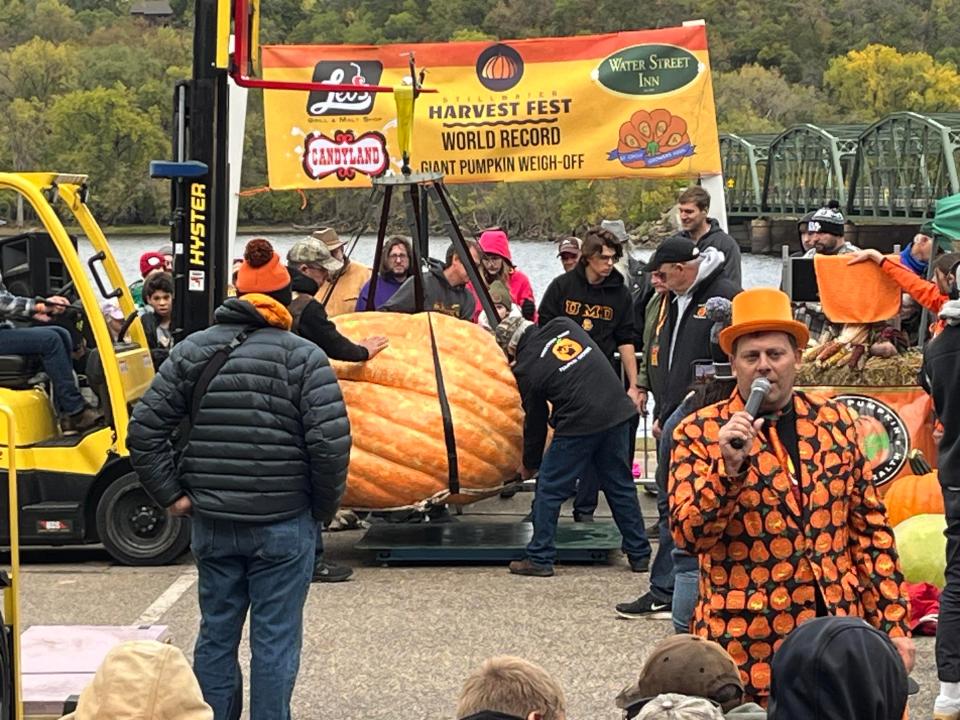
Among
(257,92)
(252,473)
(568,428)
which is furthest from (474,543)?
(257,92)

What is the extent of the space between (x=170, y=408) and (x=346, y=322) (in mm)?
3637

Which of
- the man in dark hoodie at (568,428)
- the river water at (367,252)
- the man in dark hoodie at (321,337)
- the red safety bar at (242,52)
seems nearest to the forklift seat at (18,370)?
the man in dark hoodie at (321,337)

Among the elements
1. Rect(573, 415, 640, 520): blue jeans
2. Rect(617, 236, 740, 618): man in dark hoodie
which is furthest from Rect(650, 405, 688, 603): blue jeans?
Rect(573, 415, 640, 520): blue jeans

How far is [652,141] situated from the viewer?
1266 centimetres

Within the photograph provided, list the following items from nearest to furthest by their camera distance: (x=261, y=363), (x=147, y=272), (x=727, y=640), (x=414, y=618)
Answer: (x=727, y=640) < (x=261, y=363) < (x=414, y=618) < (x=147, y=272)

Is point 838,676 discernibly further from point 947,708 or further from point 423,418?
point 423,418

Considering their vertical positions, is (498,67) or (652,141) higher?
(498,67)

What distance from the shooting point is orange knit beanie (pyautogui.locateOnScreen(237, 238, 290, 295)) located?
646 cm

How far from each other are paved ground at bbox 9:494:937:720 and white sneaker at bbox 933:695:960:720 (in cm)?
32

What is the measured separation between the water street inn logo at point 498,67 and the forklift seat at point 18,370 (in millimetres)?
4689

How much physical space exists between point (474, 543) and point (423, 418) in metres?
0.82

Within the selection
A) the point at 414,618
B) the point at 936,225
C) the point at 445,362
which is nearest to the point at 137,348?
the point at 445,362

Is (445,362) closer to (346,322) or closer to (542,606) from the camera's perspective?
(346,322)

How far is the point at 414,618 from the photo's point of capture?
328 inches
